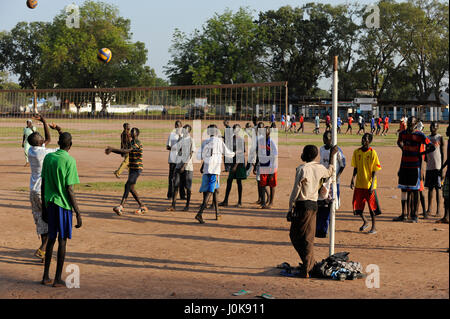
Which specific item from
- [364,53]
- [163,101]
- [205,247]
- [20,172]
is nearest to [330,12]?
[364,53]

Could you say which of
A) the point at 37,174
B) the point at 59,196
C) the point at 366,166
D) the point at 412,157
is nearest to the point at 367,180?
the point at 366,166

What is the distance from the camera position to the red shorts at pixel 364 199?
8802 millimetres

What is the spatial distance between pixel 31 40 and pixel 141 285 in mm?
92038

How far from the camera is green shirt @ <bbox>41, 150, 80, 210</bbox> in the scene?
5.93 meters

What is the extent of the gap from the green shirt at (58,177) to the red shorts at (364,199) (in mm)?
5028

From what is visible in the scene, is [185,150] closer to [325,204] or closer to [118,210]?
[118,210]

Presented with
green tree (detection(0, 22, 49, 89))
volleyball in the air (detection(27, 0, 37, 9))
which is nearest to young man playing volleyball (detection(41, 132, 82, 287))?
volleyball in the air (detection(27, 0, 37, 9))

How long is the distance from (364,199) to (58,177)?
5.30m

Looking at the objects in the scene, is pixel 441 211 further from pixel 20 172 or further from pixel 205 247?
pixel 20 172

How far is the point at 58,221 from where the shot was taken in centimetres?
598

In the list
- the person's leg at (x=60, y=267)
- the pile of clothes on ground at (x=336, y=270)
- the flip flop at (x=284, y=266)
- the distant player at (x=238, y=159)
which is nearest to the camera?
the person's leg at (x=60, y=267)

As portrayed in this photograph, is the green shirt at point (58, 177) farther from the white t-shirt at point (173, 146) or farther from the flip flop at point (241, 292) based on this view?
the white t-shirt at point (173, 146)

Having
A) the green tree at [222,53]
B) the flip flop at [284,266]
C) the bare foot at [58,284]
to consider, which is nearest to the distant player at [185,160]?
the flip flop at [284,266]

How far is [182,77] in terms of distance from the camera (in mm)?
70062
